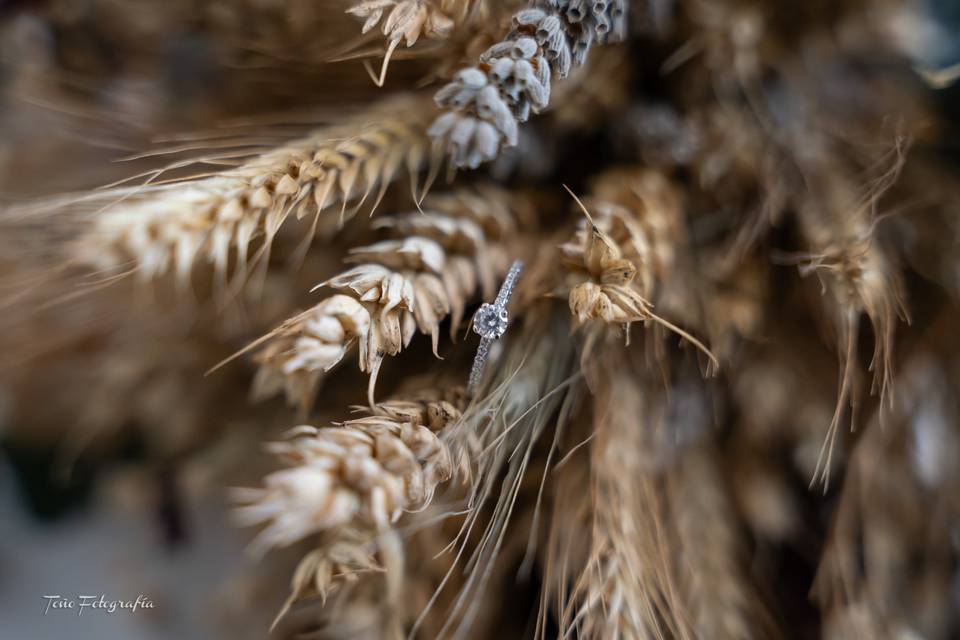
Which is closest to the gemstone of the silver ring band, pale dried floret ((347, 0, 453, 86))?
the silver ring band

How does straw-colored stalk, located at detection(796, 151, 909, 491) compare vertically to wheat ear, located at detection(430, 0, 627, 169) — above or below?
below

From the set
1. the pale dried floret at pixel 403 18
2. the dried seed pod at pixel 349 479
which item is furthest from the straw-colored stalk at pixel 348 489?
the pale dried floret at pixel 403 18

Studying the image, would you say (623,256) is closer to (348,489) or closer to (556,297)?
(556,297)

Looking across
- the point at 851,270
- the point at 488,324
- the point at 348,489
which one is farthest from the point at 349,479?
the point at 851,270

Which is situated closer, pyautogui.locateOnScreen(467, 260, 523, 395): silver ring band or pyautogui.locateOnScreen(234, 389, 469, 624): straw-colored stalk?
pyautogui.locateOnScreen(234, 389, 469, 624): straw-colored stalk

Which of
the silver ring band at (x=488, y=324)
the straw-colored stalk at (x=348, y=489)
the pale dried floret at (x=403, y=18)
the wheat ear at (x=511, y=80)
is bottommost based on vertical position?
the straw-colored stalk at (x=348, y=489)

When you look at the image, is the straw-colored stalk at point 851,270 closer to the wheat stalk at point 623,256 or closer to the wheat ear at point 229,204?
the wheat stalk at point 623,256

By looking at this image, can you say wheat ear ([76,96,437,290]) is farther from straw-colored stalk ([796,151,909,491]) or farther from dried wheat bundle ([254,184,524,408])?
straw-colored stalk ([796,151,909,491])
